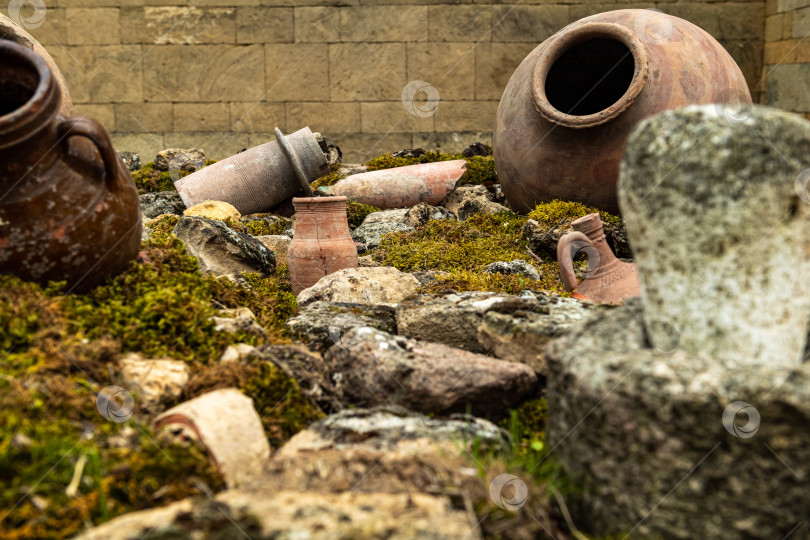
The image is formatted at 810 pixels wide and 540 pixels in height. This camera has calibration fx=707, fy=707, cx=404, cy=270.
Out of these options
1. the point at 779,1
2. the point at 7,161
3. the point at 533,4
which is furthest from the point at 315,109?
→ the point at 7,161

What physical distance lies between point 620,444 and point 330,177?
632 cm

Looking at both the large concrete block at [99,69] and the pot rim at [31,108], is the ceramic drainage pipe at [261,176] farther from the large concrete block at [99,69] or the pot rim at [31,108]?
the pot rim at [31,108]

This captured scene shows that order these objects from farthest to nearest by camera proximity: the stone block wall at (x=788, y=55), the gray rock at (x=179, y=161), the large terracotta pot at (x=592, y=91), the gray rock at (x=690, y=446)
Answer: the stone block wall at (x=788, y=55) → the gray rock at (x=179, y=161) → the large terracotta pot at (x=592, y=91) → the gray rock at (x=690, y=446)

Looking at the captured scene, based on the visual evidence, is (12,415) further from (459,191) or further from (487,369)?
(459,191)

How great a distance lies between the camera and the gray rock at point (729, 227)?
1870 millimetres

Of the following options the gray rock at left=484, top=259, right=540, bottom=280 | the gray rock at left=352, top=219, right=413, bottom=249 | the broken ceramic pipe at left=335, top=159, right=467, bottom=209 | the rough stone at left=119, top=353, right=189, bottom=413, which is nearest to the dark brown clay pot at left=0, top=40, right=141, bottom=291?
the rough stone at left=119, top=353, right=189, bottom=413

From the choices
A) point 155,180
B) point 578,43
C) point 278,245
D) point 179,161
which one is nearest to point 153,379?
point 278,245

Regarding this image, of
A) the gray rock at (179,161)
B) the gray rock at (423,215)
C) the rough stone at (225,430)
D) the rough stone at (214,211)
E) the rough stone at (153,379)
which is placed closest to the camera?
the rough stone at (225,430)

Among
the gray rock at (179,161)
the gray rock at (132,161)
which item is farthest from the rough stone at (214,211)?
the gray rock at (132,161)

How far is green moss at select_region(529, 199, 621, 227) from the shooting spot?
5.25 m

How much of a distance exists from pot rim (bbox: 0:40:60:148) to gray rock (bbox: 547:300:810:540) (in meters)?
2.12

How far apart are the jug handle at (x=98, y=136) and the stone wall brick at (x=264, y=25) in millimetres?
7140

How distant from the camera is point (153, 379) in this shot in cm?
249

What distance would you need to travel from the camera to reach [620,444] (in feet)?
5.99
